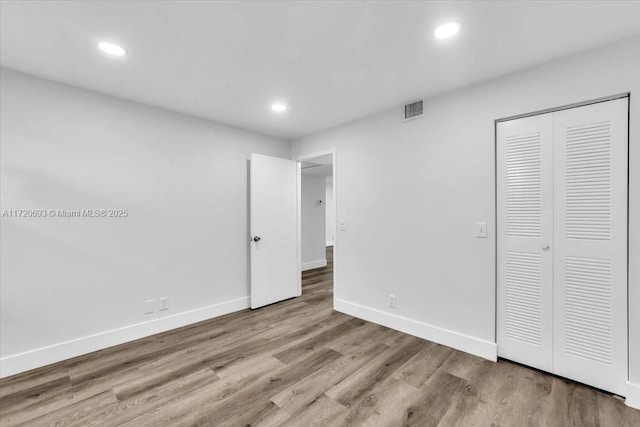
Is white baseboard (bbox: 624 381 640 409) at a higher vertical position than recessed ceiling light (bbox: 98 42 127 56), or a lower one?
lower

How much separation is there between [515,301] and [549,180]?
1.06m

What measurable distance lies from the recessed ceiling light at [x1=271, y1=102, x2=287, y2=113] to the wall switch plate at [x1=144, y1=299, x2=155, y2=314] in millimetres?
2581

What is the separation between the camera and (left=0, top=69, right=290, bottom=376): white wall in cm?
233

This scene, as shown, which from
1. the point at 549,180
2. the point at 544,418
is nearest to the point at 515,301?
the point at 544,418

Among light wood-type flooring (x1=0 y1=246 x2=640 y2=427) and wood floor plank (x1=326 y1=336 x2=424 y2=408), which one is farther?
wood floor plank (x1=326 y1=336 x2=424 y2=408)

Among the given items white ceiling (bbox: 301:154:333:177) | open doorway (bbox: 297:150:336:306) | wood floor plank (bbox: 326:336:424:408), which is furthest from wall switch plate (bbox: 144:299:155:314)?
open doorway (bbox: 297:150:336:306)

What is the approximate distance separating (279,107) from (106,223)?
7.17ft

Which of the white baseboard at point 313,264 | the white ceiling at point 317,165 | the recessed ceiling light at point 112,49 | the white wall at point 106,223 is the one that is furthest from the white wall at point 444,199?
the white baseboard at point 313,264

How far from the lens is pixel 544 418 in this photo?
176 cm

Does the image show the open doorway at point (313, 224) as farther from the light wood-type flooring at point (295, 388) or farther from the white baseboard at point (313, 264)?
the light wood-type flooring at point (295, 388)

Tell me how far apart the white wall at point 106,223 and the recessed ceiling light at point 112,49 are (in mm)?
924

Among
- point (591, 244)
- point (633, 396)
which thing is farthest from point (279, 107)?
point (633, 396)

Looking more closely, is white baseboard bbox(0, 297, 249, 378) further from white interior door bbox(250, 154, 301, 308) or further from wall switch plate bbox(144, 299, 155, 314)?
white interior door bbox(250, 154, 301, 308)

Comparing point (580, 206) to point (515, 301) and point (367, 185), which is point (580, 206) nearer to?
point (515, 301)
